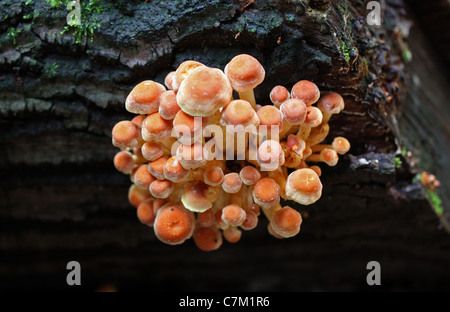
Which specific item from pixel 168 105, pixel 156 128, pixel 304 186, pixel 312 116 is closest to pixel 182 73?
pixel 168 105

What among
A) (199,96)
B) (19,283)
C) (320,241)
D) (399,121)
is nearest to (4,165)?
(19,283)

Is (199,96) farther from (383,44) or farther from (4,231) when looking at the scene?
Answer: (4,231)

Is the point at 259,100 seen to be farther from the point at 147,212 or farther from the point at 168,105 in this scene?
the point at 147,212

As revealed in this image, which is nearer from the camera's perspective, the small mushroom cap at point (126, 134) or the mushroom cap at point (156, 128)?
the mushroom cap at point (156, 128)

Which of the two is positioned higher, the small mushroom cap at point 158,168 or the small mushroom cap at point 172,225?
the small mushroom cap at point 158,168

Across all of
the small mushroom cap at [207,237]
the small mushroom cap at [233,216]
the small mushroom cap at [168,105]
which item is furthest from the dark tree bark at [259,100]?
the small mushroom cap at [207,237]

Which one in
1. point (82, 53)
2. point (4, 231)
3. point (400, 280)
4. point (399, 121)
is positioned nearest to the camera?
point (82, 53)

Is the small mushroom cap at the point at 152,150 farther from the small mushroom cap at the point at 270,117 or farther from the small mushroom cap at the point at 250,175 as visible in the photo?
the small mushroom cap at the point at 270,117

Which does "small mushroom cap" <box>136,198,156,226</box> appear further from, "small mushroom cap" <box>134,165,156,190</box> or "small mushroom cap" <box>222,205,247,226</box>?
"small mushroom cap" <box>222,205,247,226</box>
